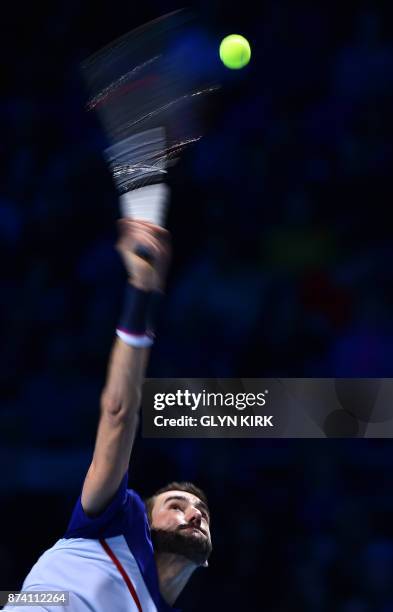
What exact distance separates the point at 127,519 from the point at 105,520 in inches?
4.7

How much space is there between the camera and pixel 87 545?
3.39 metres

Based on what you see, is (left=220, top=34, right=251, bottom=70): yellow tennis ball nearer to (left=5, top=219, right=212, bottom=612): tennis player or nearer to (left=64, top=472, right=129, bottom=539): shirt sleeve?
(left=5, top=219, right=212, bottom=612): tennis player

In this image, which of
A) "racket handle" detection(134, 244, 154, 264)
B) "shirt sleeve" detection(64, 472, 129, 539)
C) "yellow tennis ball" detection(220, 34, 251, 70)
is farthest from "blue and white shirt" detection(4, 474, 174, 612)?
"yellow tennis ball" detection(220, 34, 251, 70)

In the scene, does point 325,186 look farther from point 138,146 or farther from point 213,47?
point 138,146

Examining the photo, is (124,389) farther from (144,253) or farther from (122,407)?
(144,253)

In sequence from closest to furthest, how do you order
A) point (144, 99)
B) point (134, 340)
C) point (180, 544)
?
point (134, 340), point (144, 99), point (180, 544)


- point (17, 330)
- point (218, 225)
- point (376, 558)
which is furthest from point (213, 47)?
point (376, 558)

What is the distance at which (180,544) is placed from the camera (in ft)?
11.8

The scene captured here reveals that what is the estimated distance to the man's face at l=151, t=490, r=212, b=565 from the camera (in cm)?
360

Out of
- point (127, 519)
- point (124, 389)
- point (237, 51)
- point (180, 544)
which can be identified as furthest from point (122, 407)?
point (237, 51)

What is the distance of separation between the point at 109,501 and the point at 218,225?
9.93ft

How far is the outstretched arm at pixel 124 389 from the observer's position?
274cm

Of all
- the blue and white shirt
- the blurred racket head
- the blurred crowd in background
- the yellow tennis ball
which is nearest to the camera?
the blurred racket head

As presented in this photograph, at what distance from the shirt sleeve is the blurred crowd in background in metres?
1.98
